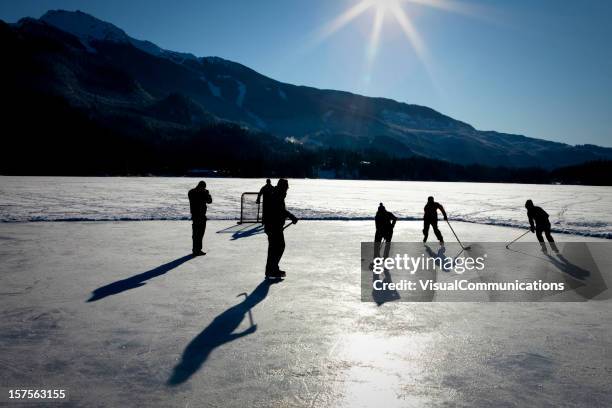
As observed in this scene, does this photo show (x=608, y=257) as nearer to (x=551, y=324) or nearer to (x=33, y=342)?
(x=551, y=324)

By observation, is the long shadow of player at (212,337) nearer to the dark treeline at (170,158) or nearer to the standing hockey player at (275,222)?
the standing hockey player at (275,222)

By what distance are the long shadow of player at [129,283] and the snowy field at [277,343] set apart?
5 cm

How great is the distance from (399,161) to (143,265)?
160 m

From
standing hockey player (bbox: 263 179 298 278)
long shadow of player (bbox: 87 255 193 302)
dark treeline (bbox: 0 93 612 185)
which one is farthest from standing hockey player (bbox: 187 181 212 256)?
dark treeline (bbox: 0 93 612 185)

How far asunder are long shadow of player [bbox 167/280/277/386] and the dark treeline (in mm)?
97930

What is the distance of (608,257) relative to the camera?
10.6m

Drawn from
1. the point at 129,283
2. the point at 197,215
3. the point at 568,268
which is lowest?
the point at 129,283

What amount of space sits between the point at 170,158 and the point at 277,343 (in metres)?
132

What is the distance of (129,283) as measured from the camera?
7.33m

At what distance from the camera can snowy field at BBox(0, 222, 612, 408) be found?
3.58 meters

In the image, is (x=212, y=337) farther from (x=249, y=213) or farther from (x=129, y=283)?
(x=249, y=213)

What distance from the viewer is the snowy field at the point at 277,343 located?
3.58 meters

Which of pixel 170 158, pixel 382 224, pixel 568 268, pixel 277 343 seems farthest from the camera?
pixel 170 158

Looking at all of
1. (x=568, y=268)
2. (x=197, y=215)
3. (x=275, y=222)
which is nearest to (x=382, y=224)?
(x=275, y=222)
